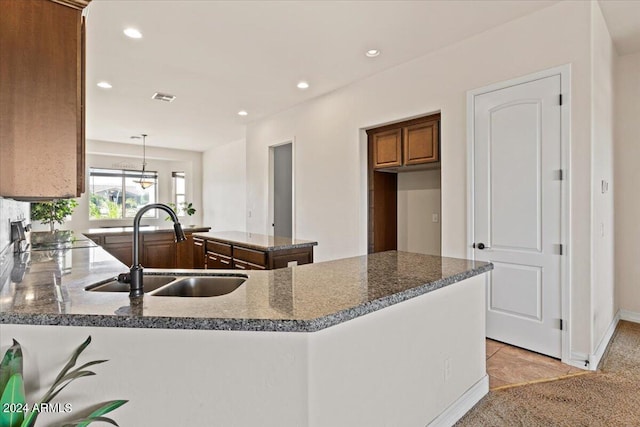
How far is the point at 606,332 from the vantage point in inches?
120

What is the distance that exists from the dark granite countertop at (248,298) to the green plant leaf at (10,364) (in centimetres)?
9

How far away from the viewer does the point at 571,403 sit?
2.15 meters

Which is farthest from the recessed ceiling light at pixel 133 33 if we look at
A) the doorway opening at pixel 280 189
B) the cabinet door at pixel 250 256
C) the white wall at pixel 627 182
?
the white wall at pixel 627 182

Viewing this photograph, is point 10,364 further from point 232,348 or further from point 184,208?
point 184,208

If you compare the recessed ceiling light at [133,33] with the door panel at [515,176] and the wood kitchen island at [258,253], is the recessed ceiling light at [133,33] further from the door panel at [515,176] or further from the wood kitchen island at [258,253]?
the door panel at [515,176]

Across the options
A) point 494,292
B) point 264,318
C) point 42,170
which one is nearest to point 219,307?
point 264,318

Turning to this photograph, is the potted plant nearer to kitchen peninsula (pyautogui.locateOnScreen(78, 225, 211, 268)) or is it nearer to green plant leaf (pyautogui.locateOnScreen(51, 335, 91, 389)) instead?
kitchen peninsula (pyautogui.locateOnScreen(78, 225, 211, 268))

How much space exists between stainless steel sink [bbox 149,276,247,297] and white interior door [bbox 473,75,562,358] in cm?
235

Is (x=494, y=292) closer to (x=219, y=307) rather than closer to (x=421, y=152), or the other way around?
(x=421, y=152)

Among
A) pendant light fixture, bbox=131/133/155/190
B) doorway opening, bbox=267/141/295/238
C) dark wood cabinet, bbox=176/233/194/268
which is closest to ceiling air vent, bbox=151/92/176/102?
doorway opening, bbox=267/141/295/238

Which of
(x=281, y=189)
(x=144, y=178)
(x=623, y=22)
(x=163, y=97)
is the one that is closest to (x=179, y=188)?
(x=144, y=178)

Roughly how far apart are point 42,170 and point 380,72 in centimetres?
359

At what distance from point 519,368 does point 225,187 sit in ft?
24.0

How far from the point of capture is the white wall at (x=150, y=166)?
796 centimetres
